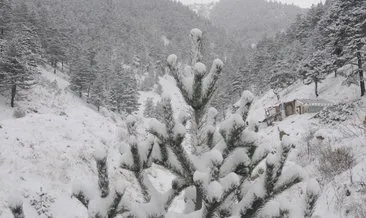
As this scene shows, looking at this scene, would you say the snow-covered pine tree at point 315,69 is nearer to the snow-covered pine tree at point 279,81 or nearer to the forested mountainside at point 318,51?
the forested mountainside at point 318,51

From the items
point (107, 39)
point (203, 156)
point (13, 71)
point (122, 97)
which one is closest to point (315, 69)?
point (122, 97)

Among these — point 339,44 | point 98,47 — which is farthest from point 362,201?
point 98,47

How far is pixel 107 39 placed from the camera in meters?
121

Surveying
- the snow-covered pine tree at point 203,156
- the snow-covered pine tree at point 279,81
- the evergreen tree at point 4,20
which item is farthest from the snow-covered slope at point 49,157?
the snow-covered pine tree at point 279,81

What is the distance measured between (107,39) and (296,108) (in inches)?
3599

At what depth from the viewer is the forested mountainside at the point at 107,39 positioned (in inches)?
2317

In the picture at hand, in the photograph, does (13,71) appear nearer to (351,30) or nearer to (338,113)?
(338,113)

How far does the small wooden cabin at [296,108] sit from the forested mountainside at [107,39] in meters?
14.8

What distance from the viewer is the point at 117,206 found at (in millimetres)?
3135

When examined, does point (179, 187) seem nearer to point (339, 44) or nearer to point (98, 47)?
point (339, 44)

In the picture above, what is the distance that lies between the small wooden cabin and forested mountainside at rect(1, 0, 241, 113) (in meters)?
14.8

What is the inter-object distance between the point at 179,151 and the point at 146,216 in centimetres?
69

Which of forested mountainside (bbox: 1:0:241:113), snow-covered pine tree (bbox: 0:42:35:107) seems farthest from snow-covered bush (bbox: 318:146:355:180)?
snow-covered pine tree (bbox: 0:42:35:107)

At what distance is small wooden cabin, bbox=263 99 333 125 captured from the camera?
38281 millimetres
